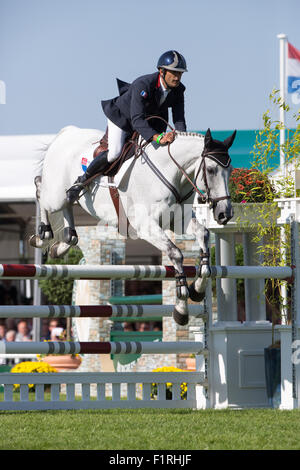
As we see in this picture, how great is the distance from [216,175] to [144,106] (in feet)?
2.33

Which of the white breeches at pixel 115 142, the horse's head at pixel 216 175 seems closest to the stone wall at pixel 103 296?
the white breeches at pixel 115 142

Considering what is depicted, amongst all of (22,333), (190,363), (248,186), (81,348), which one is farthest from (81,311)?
(22,333)

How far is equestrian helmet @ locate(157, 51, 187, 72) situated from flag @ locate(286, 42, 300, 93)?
24.6ft

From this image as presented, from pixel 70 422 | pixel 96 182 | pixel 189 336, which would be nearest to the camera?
pixel 70 422

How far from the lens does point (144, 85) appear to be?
5242 mm

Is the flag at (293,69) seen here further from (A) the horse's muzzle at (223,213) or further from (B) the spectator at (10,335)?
(A) the horse's muzzle at (223,213)

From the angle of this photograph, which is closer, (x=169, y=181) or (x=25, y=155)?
(x=169, y=181)

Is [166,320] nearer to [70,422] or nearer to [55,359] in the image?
[55,359]

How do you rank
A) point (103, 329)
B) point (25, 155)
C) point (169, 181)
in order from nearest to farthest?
point (169, 181)
point (103, 329)
point (25, 155)

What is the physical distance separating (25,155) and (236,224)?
22.1 ft

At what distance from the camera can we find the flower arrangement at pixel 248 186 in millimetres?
5938

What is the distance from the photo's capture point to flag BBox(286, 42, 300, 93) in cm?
1238

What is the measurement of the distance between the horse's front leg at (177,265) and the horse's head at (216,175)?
354mm
